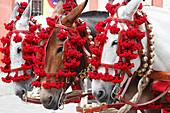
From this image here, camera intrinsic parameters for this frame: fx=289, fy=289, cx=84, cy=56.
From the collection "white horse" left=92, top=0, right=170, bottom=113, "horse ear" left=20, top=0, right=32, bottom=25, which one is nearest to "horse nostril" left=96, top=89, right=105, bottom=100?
"white horse" left=92, top=0, right=170, bottom=113

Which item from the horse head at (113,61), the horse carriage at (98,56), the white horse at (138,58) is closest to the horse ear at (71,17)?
the horse carriage at (98,56)

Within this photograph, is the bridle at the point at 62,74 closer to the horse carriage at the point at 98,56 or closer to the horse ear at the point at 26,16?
the horse carriage at the point at 98,56

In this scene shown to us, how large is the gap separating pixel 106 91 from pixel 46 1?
5.73 metres

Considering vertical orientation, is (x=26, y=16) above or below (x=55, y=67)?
above

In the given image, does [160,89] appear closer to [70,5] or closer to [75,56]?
[75,56]

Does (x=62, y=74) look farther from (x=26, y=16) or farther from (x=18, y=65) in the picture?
(x=26, y=16)

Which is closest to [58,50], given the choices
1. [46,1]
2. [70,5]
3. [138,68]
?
[70,5]

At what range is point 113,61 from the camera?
2145mm

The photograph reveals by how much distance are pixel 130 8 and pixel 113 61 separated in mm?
415

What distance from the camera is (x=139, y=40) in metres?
2.16

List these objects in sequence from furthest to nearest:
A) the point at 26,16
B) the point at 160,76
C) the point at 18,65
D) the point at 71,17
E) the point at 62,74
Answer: the point at 26,16
the point at 18,65
the point at 71,17
the point at 62,74
the point at 160,76

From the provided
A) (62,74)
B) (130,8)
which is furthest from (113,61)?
(62,74)

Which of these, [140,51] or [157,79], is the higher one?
[140,51]

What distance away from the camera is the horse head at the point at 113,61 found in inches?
83.1
